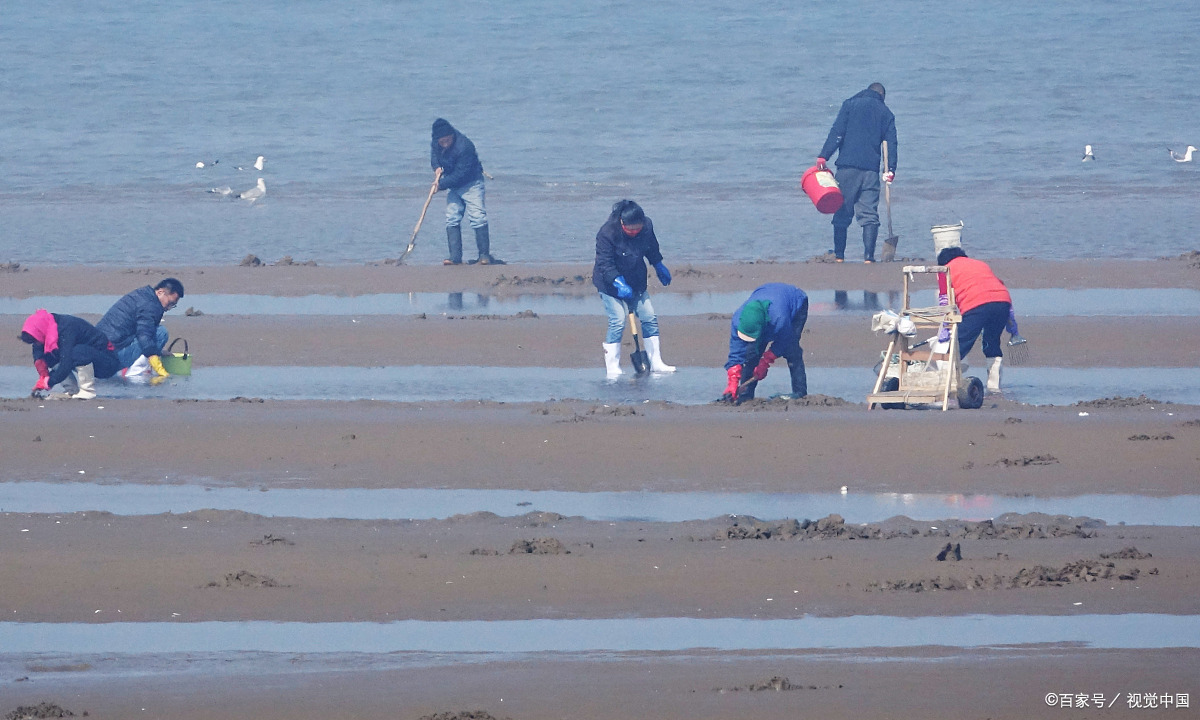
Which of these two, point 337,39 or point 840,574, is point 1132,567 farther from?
point 337,39

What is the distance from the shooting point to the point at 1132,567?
22.9 feet

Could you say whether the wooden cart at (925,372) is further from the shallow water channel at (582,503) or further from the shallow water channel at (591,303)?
the shallow water channel at (591,303)

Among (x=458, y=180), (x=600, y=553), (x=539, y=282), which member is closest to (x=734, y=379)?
(x=600, y=553)

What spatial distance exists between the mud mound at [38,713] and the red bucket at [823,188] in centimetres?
1205

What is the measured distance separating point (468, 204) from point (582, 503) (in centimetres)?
953

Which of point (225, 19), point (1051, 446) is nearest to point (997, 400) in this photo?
point (1051, 446)

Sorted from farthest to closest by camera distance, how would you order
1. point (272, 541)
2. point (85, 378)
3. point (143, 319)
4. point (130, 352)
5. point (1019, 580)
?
point (130, 352)
point (143, 319)
point (85, 378)
point (272, 541)
point (1019, 580)

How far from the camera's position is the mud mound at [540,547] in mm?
7371

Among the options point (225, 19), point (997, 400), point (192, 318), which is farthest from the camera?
point (225, 19)

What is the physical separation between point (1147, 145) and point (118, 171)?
2094cm

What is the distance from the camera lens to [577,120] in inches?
1459

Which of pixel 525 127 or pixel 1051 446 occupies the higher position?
pixel 525 127

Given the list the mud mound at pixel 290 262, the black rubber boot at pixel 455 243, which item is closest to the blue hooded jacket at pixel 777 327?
the black rubber boot at pixel 455 243

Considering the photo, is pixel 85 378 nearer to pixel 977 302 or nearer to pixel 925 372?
pixel 925 372
